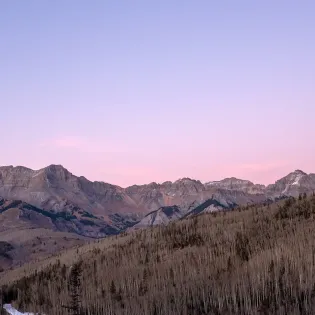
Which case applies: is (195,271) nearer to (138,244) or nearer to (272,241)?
(272,241)

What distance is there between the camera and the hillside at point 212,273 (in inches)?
390

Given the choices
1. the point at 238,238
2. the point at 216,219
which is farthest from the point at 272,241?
the point at 216,219

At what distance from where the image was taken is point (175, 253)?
18219 mm

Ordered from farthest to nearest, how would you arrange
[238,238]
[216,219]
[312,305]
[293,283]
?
[216,219] → [238,238] → [293,283] → [312,305]

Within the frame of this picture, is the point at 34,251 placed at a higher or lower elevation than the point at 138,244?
lower

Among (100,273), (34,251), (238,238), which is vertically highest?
(238,238)

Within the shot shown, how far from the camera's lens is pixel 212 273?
12734mm

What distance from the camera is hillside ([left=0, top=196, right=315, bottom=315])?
32.5ft

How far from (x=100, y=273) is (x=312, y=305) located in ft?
36.0

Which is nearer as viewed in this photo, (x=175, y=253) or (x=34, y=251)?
(x=175, y=253)

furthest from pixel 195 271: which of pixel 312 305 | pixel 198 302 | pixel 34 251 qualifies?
pixel 34 251

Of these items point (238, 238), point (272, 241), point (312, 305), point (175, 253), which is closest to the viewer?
Answer: point (312, 305)

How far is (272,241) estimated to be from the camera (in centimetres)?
1502

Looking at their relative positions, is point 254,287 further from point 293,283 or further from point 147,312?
point 147,312
